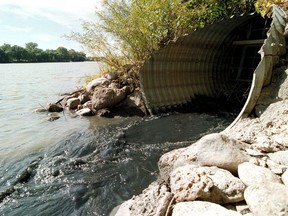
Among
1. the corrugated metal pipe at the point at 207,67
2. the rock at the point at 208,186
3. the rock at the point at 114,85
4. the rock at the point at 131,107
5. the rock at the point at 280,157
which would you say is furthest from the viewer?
the rock at the point at 114,85

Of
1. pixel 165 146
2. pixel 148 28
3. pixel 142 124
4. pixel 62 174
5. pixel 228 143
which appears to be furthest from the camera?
pixel 148 28

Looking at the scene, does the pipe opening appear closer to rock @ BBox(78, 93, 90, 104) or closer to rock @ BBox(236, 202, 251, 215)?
rock @ BBox(78, 93, 90, 104)

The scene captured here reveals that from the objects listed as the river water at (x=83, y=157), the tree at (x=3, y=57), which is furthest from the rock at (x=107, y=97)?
the tree at (x=3, y=57)

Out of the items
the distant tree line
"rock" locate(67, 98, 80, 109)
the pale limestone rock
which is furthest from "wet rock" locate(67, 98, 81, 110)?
the distant tree line

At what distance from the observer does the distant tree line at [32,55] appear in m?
60.7

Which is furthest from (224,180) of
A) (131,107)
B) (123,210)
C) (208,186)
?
(131,107)

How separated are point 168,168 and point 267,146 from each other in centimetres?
153

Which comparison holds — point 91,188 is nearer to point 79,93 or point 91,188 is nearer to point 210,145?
point 210,145

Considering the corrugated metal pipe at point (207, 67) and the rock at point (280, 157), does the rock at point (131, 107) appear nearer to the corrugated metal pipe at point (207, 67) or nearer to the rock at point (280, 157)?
the corrugated metal pipe at point (207, 67)

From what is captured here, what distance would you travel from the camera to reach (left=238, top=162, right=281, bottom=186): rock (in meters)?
2.95

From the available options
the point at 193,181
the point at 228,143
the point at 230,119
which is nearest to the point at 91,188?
the point at 193,181

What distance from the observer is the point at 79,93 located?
451 inches

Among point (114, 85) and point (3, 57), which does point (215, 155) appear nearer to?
point (114, 85)

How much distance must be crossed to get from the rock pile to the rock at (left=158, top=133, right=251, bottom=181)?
15.4 feet
